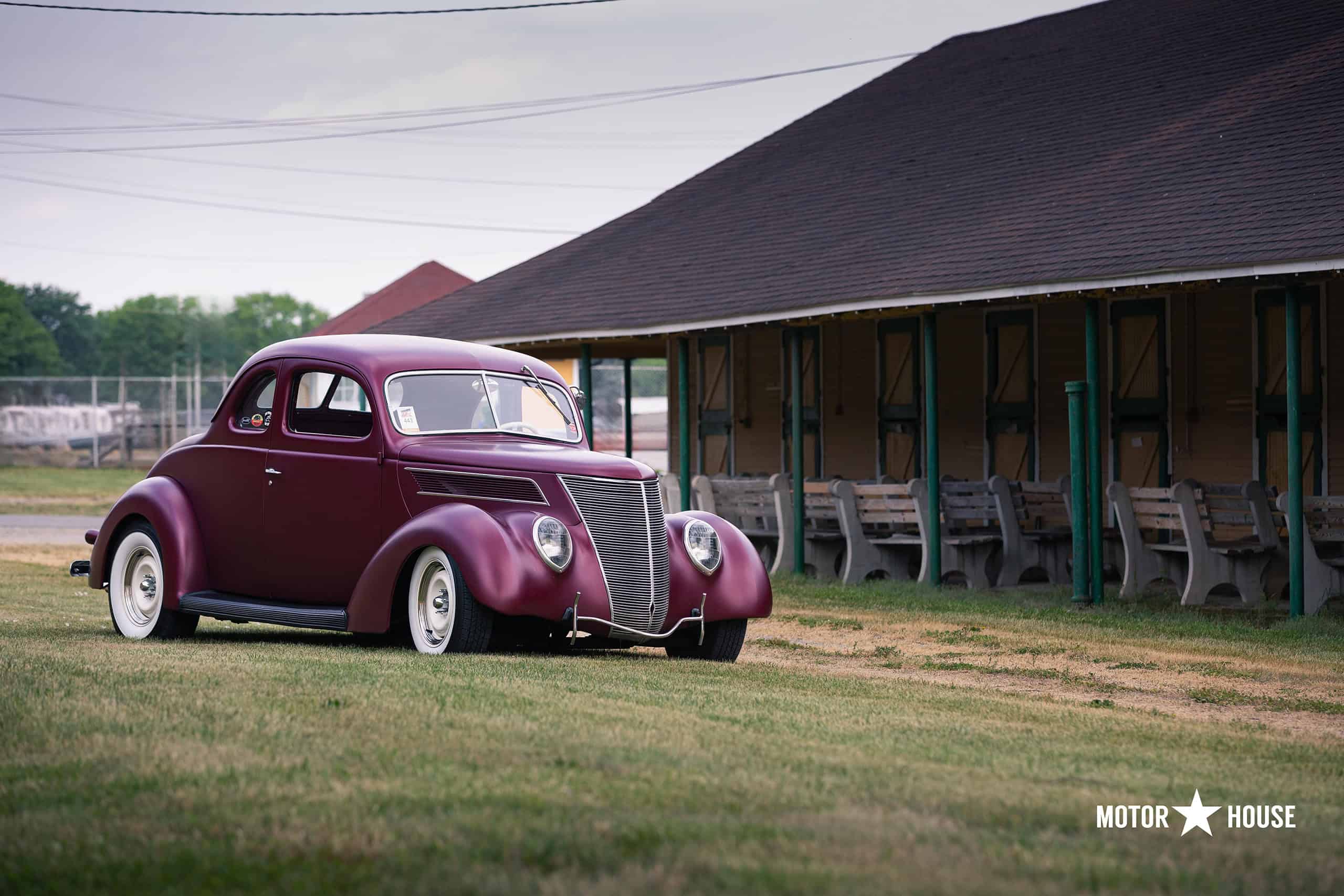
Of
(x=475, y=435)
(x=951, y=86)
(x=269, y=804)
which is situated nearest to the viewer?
(x=269, y=804)

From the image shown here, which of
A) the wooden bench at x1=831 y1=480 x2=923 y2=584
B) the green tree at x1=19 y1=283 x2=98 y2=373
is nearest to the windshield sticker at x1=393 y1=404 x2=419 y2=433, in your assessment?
the wooden bench at x1=831 y1=480 x2=923 y2=584

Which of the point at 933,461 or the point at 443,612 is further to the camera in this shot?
the point at 933,461

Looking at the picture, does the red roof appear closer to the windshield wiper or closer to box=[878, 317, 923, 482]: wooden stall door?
box=[878, 317, 923, 482]: wooden stall door

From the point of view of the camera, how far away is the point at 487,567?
9805 millimetres

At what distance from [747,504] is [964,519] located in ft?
9.87

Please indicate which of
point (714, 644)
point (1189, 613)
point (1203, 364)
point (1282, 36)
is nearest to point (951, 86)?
point (1282, 36)

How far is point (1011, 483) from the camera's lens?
1841 cm

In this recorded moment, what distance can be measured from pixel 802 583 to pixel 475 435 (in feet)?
27.7

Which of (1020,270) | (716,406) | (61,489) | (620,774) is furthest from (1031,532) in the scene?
(61,489)

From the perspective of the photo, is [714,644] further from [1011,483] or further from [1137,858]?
[1011,483]

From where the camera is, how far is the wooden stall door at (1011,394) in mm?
20156

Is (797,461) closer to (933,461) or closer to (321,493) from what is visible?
(933,461)

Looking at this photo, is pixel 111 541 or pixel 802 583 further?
pixel 802 583

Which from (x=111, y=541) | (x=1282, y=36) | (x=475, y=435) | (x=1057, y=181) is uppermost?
(x=1282, y=36)
